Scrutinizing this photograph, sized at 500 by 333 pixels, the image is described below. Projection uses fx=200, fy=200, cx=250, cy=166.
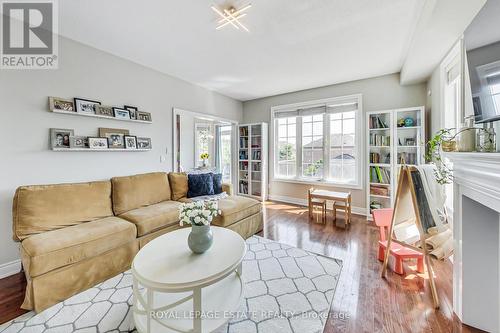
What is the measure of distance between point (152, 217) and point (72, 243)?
0.75 metres

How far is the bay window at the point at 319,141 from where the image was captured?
13.4 feet

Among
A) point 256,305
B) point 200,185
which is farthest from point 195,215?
point 200,185

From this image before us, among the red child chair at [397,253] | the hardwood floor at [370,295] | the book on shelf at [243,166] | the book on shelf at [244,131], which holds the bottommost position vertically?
the hardwood floor at [370,295]

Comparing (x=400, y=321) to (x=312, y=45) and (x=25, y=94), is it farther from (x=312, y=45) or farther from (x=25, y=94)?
(x=25, y=94)

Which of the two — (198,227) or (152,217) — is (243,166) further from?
(198,227)

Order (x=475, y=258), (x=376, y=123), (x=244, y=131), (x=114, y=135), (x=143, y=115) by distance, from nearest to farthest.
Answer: (x=475, y=258) < (x=114, y=135) < (x=143, y=115) < (x=376, y=123) < (x=244, y=131)

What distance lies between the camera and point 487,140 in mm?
1340

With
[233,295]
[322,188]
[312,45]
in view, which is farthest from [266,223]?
[312,45]

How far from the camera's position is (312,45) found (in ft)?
8.86

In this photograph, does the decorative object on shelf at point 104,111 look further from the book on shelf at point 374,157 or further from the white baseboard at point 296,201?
the book on shelf at point 374,157

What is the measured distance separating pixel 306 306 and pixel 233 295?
62 centimetres

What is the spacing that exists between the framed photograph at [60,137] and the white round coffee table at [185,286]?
1.88m

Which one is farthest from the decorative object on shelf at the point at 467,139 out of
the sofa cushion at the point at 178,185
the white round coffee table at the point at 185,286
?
the sofa cushion at the point at 178,185

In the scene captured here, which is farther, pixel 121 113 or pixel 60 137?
pixel 121 113
